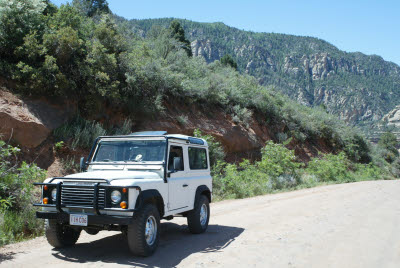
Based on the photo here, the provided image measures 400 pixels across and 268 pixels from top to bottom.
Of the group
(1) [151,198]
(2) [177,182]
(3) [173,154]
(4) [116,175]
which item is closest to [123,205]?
(1) [151,198]

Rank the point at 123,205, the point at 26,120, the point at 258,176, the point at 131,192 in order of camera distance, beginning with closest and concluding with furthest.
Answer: the point at 123,205
the point at 131,192
the point at 26,120
the point at 258,176

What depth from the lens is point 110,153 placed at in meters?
7.23

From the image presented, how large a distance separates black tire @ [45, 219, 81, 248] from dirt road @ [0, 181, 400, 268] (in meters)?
0.15

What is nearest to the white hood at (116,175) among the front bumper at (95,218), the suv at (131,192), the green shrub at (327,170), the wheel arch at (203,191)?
the suv at (131,192)

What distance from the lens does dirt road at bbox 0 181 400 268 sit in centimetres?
568

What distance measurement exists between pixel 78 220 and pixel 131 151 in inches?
74.6

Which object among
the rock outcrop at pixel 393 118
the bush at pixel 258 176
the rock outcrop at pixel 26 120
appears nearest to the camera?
the rock outcrop at pixel 26 120

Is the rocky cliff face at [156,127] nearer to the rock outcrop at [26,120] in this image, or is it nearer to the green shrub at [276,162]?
the rock outcrop at [26,120]

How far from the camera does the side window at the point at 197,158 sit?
7973 millimetres

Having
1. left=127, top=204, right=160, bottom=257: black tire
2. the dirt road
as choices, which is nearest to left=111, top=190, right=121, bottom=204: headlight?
left=127, top=204, right=160, bottom=257: black tire

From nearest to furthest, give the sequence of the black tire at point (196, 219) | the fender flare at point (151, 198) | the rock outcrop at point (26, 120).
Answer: the fender flare at point (151, 198) < the black tire at point (196, 219) < the rock outcrop at point (26, 120)

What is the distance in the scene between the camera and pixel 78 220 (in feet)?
18.5

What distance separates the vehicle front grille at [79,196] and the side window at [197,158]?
2642 mm

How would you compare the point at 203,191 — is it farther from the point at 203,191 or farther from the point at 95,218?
the point at 95,218
